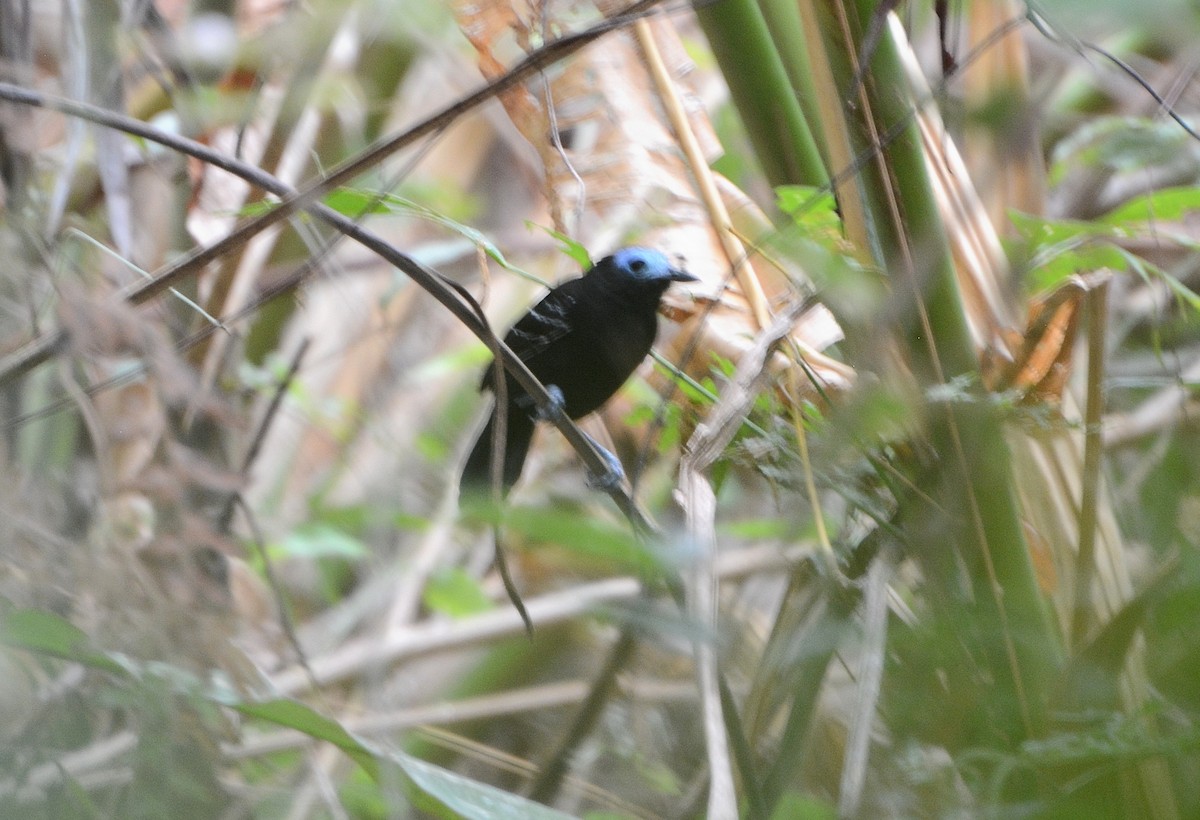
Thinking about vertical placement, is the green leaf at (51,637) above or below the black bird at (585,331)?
above

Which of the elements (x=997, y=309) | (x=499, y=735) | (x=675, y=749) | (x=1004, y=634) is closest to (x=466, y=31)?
(x=997, y=309)

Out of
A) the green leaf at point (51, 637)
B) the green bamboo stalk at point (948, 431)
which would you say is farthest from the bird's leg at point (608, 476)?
the green leaf at point (51, 637)

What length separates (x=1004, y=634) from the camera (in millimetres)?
1058

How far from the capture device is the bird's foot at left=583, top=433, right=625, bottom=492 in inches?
52.9

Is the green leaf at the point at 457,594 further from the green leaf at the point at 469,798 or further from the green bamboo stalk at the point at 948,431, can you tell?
the green bamboo stalk at the point at 948,431

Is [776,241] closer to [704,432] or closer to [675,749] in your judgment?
[704,432]

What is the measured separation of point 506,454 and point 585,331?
0.43 meters

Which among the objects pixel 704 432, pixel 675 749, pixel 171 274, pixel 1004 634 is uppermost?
pixel 171 274

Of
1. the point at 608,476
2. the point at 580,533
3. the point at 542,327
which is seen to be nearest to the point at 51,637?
the point at 608,476

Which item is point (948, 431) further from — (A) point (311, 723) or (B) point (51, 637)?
(B) point (51, 637)

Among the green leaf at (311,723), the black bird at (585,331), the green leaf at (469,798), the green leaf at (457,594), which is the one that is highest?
the green leaf at (311,723)

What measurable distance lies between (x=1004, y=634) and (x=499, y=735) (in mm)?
2341

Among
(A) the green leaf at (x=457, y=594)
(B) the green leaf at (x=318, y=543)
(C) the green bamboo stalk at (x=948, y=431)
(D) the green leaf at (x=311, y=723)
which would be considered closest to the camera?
(C) the green bamboo stalk at (x=948, y=431)

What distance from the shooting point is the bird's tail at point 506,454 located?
8.55 feet
